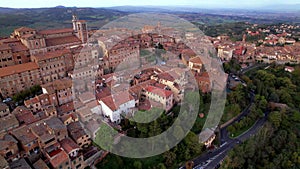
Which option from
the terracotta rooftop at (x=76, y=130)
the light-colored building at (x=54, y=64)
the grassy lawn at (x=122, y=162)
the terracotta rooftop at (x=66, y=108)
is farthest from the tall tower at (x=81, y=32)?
the grassy lawn at (x=122, y=162)

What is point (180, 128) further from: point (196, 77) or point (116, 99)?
point (196, 77)

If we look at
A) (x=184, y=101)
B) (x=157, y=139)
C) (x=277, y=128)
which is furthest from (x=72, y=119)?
(x=277, y=128)

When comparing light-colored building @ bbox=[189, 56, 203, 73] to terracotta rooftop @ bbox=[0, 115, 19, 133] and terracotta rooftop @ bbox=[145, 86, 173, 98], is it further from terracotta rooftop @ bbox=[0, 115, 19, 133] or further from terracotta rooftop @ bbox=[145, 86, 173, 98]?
terracotta rooftop @ bbox=[0, 115, 19, 133]

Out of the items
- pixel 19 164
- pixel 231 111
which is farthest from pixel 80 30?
pixel 231 111

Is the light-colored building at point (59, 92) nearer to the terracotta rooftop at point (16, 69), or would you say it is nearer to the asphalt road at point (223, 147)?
the terracotta rooftop at point (16, 69)

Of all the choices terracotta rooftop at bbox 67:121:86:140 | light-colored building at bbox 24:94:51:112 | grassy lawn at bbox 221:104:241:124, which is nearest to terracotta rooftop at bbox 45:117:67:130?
terracotta rooftop at bbox 67:121:86:140

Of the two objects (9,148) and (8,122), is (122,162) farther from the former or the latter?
(8,122)
